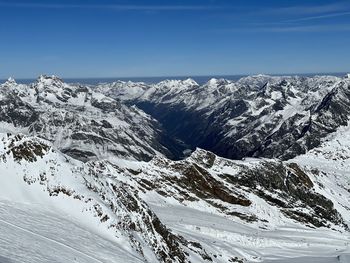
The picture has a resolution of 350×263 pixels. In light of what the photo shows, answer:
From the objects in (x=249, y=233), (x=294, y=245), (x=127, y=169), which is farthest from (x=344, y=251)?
(x=127, y=169)

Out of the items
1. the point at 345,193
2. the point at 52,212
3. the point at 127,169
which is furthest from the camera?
the point at 345,193

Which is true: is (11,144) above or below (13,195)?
above

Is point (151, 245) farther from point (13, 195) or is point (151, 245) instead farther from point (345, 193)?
point (345, 193)

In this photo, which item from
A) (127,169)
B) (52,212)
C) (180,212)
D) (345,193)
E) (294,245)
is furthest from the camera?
(345,193)

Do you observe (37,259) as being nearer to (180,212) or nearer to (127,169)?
(180,212)

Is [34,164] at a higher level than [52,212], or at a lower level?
higher

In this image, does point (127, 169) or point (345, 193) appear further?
point (345, 193)

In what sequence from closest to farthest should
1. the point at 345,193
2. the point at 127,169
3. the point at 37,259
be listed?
the point at 37,259 < the point at 127,169 < the point at 345,193

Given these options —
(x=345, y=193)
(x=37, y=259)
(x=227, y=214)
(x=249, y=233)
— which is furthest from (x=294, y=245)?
(x=345, y=193)

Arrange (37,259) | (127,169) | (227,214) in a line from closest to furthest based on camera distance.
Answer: (37,259) → (227,214) → (127,169)
